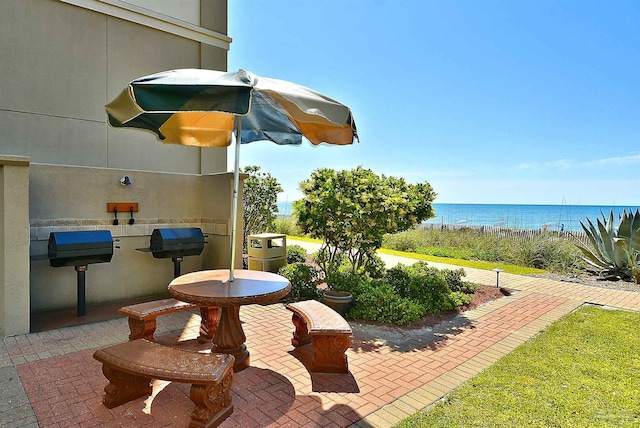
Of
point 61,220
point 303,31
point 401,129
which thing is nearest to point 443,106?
point 401,129

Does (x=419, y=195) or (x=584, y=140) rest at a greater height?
(x=584, y=140)

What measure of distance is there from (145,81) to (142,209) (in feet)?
13.0

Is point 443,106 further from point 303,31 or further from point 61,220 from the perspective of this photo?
point 61,220

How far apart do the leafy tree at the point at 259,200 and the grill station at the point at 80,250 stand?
4.92 meters

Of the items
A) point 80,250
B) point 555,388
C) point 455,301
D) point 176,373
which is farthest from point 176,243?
point 555,388

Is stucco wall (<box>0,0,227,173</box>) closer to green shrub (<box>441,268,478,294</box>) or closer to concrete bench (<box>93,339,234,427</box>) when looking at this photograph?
concrete bench (<box>93,339,234,427</box>)

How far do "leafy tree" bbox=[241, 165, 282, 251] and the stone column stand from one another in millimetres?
5837

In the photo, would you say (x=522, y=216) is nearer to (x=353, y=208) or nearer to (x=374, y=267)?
(x=374, y=267)

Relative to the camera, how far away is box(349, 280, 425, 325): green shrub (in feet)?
17.2

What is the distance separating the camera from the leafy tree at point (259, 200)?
1005 cm

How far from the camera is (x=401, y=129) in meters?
30.4

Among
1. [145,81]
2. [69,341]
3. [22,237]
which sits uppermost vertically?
[145,81]

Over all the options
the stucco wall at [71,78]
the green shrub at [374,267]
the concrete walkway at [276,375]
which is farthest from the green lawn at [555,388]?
the stucco wall at [71,78]

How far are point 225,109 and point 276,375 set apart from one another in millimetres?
2464
